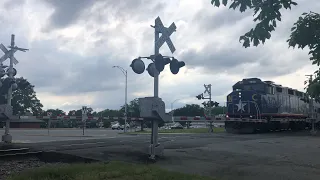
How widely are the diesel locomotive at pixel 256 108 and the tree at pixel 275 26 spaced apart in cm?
2486

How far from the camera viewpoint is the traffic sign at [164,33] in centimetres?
1220

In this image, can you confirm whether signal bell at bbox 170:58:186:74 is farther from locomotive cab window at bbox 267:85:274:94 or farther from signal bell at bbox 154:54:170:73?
locomotive cab window at bbox 267:85:274:94

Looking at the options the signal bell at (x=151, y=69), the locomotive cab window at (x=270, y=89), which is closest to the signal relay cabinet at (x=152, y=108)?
the signal bell at (x=151, y=69)

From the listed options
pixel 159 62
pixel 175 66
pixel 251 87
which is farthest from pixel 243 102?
pixel 159 62

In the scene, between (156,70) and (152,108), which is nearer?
(152,108)

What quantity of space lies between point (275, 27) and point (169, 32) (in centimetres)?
810

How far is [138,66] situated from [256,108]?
767 inches

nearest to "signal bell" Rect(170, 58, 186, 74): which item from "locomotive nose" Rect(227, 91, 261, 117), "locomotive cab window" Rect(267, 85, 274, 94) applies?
"locomotive nose" Rect(227, 91, 261, 117)

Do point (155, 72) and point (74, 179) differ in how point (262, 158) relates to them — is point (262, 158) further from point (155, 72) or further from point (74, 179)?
point (74, 179)

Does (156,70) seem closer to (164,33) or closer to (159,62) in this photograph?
(159,62)

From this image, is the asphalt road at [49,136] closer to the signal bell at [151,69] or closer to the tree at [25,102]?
the signal bell at [151,69]

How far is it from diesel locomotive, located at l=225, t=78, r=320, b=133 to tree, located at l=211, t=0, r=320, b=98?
2486 centimetres

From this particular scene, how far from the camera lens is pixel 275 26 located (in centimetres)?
450

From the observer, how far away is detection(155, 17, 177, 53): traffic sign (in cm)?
1220
